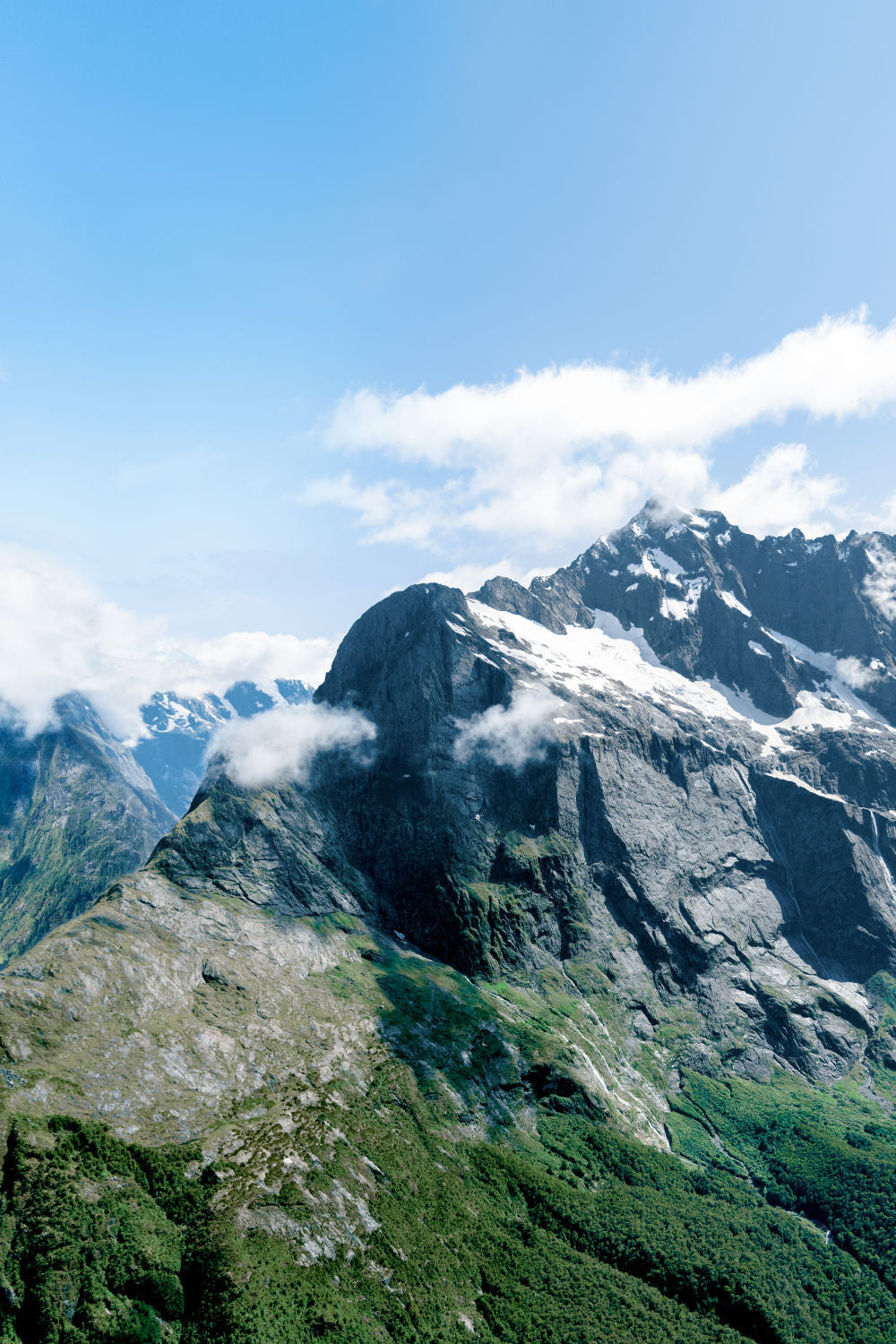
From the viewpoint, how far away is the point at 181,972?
17275cm

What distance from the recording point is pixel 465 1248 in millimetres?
135750

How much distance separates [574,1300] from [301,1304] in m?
63.3

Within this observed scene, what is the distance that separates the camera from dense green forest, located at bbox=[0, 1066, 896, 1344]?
97000 millimetres

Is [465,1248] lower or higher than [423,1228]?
lower

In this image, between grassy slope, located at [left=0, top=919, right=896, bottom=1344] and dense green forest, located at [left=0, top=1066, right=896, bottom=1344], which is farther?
grassy slope, located at [left=0, top=919, right=896, bottom=1344]

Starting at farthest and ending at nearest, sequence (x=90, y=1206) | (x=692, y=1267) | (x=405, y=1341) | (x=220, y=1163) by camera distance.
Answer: (x=692, y=1267) → (x=220, y=1163) → (x=405, y=1341) → (x=90, y=1206)

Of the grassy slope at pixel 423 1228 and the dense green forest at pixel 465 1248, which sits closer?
the dense green forest at pixel 465 1248

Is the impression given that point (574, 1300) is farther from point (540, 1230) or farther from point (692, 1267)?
point (692, 1267)

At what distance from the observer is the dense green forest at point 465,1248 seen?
97.0 m

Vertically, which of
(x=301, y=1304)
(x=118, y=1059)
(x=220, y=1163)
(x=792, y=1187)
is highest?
(x=118, y=1059)

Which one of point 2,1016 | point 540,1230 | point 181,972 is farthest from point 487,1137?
point 2,1016

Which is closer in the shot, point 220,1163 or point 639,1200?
point 220,1163

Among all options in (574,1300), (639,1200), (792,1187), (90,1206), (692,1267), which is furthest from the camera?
(792,1187)

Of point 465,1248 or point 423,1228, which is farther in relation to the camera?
point 465,1248
